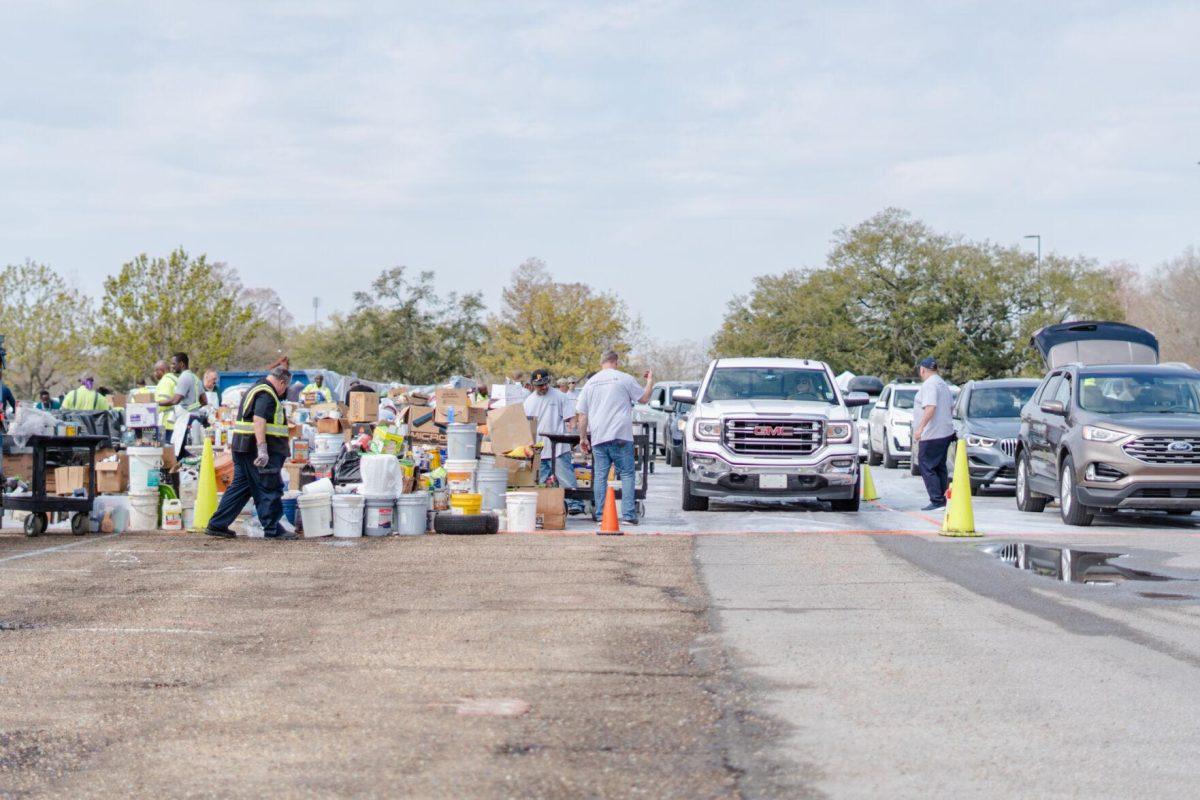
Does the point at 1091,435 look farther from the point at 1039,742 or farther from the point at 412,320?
the point at 412,320

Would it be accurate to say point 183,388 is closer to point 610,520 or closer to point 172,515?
point 172,515

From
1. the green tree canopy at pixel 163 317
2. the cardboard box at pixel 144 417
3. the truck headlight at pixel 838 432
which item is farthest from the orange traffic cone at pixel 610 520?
the green tree canopy at pixel 163 317

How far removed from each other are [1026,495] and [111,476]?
1101 centimetres

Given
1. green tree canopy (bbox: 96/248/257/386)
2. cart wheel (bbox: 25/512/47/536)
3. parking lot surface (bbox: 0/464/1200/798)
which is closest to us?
parking lot surface (bbox: 0/464/1200/798)

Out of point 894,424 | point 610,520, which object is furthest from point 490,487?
point 894,424

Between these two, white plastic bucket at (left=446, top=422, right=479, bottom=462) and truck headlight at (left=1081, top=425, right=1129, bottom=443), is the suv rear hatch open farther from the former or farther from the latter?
white plastic bucket at (left=446, top=422, right=479, bottom=462)

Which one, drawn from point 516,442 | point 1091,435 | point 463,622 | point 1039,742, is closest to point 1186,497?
point 1091,435

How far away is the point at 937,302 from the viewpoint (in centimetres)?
7331

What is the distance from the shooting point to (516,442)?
57.4 ft

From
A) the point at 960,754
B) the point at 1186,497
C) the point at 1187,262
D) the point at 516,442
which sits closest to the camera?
the point at 960,754

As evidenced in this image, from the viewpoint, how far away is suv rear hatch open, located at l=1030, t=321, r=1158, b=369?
24344mm

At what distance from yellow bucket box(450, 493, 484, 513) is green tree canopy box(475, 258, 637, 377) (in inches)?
2473

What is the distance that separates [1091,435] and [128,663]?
11.6 metres

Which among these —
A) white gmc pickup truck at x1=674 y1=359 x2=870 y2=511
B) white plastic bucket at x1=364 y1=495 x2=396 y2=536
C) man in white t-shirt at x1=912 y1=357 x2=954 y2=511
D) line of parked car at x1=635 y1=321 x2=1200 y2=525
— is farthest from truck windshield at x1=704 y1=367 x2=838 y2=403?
white plastic bucket at x1=364 y1=495 x2=396 y2=536
